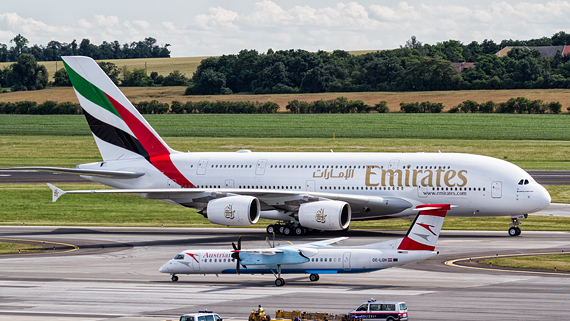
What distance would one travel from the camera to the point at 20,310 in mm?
30969

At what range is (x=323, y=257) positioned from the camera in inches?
1410

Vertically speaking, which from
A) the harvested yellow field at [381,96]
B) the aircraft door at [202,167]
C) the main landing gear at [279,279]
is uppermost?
the harvested yellow field at [381,96]

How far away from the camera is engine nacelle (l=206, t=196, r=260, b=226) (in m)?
47.9

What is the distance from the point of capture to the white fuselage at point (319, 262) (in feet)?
115

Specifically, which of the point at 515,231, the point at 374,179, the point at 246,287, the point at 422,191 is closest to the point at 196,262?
the point at 246,287

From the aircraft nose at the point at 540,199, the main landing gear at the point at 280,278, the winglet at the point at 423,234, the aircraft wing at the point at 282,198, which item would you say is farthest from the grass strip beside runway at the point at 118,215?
the winglet at the point at 423,234

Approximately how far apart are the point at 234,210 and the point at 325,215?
18.8 feet

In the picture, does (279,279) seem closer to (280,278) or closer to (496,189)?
(280,278)

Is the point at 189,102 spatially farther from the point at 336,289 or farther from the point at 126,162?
the point at 336,289

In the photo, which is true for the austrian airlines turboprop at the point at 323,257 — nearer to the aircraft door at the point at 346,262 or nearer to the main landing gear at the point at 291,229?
the aircraft door at the point at 346,262

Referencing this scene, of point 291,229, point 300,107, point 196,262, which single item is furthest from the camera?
point 300,107

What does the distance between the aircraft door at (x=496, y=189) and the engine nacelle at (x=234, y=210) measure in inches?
586

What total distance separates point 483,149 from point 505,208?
61873 millimetres

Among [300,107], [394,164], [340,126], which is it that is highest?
[300,107]
